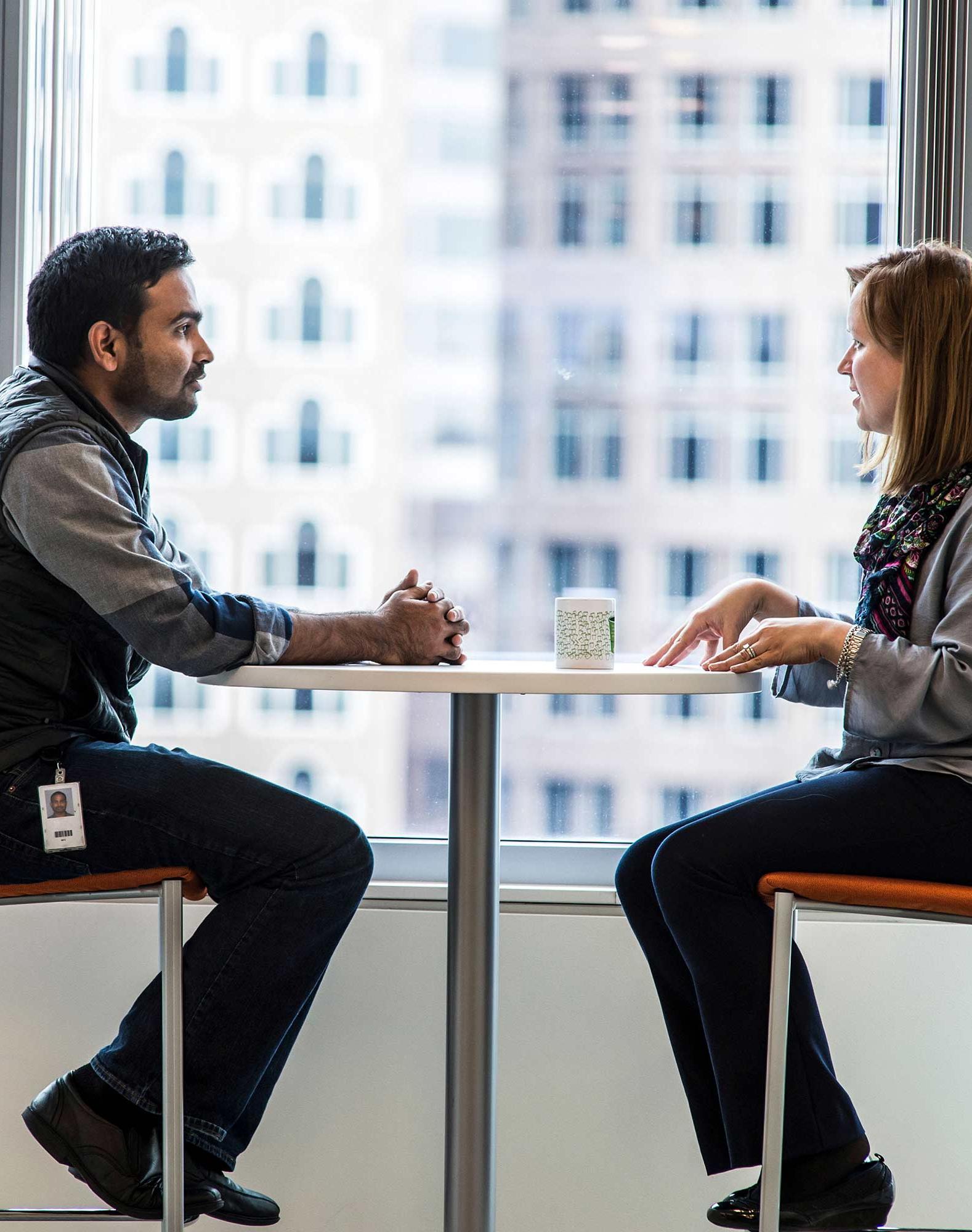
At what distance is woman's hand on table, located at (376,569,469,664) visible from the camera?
4.53ft

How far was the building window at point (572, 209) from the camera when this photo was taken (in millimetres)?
1981

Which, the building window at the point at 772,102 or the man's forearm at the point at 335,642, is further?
the building window at the point at 772,102

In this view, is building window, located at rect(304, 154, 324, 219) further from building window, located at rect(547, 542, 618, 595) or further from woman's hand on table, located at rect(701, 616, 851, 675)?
woman's hand on table, located at rect(701, 616, 851, 675)

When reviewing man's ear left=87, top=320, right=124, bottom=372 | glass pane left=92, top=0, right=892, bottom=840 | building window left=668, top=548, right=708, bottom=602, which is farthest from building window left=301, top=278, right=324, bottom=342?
building window left=668, top=548, right=708, bottom=602

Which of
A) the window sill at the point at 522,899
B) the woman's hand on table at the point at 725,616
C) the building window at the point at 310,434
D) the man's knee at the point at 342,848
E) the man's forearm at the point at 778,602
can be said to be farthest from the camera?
the building window at the point at 310,434

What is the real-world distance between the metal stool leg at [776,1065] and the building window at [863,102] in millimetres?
1365

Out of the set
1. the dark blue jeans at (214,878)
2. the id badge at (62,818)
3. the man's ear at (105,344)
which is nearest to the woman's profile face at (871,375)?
the dark blue jeans at (214,878)

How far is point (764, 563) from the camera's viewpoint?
1990mm

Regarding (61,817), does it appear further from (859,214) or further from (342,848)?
(859,214)

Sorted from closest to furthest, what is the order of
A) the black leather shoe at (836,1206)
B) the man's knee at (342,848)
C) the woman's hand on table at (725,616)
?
the black leather shoe at (836,1206) → the man's knee at (342,848) → the woman's hand on table at (725,616)

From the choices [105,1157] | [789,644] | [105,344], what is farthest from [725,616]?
[105,1157]

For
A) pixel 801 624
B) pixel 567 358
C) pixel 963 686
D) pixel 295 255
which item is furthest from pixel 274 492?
pixel 963 686

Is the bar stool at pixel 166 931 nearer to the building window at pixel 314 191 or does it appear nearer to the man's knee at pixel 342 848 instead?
the man's knee at pixel 342 848

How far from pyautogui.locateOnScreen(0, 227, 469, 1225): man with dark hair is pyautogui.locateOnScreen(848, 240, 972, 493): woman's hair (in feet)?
1.97
